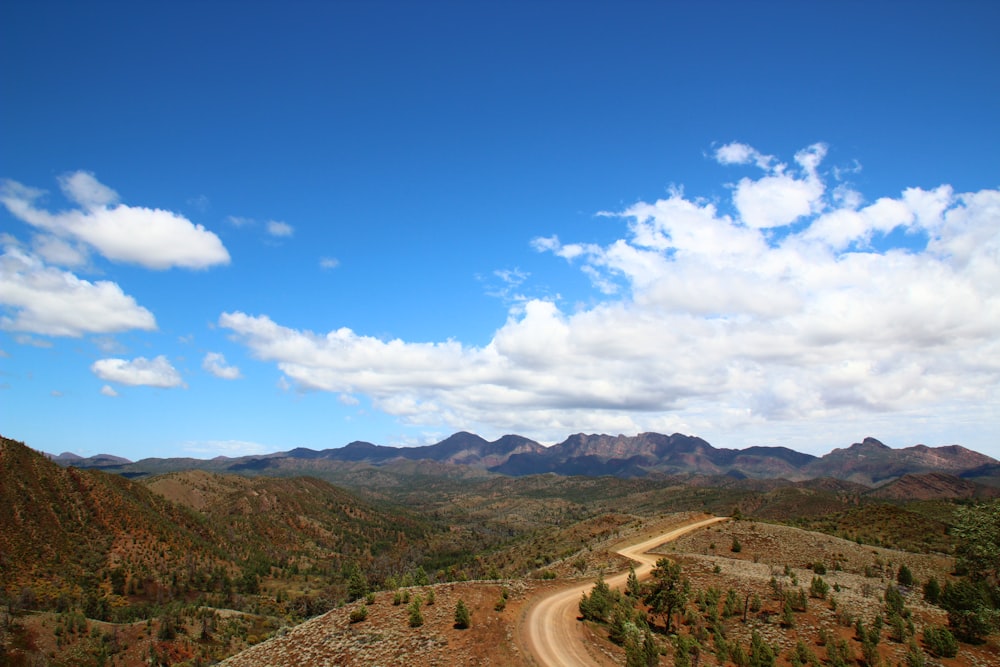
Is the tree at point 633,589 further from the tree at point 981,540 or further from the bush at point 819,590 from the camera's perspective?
the tree at point 981,540

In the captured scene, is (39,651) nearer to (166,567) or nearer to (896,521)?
(166,567)

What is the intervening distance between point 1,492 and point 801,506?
201 m

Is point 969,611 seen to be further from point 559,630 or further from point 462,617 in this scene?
point 462,617

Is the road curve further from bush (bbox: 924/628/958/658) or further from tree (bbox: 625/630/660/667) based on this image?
bush (bbox: 924/628/958/658)

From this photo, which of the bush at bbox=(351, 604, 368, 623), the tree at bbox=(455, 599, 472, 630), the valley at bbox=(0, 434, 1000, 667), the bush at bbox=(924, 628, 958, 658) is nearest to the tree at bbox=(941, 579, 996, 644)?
the valley at bbox=(0, 434, 1000, 667)

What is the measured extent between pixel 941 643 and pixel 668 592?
59.6 ft

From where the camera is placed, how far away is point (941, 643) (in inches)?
1330

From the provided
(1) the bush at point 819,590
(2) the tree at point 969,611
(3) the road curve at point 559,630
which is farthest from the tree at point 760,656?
(2) the tree at point 969,611

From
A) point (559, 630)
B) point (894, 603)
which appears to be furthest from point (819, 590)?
point (559, 630)

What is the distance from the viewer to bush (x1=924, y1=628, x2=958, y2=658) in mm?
33500

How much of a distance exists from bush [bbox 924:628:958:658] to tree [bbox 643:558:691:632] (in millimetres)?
16137

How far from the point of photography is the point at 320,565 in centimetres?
14888

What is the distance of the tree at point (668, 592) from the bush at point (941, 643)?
16137mm

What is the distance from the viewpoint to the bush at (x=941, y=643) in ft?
110
